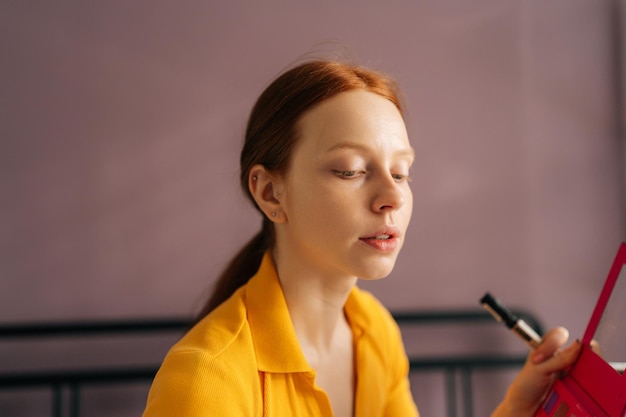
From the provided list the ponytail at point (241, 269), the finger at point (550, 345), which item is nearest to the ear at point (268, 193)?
the ponytail at point (241, 269)

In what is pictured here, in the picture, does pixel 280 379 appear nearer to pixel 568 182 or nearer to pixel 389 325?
pixel 389 325

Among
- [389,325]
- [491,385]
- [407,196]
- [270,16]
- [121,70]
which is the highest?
[270,16]

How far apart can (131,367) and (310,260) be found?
95 cm

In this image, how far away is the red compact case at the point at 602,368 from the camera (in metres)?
0.62

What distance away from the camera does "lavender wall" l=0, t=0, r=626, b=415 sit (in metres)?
1.51

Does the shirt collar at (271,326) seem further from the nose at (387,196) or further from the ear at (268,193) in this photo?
the nose at (387,196)

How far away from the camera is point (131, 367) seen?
5.02ft

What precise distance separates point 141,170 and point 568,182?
1.15 meters

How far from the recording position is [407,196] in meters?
0.74

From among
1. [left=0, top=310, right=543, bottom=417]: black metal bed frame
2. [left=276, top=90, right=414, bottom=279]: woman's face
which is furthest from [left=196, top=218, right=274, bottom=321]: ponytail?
[left=0, top=310, right=543, bottom=417]: black metal bed frame

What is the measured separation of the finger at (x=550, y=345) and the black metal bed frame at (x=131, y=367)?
777mm

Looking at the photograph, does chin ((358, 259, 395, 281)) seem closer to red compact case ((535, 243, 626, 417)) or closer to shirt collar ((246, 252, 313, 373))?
shirt collar ((246, 252, 313, 373))

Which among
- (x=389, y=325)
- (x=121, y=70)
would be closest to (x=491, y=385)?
(x=389, y=325)

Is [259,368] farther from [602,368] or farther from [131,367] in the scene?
[131,367]
